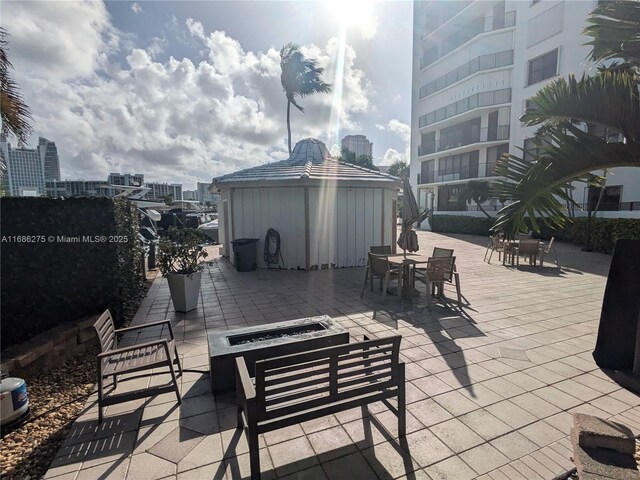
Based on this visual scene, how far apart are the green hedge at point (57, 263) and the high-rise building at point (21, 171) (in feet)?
6.09

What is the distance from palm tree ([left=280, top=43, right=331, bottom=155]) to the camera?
19000mm

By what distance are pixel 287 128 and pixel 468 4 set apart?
20400 millimetres

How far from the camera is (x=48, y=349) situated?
3.54 m

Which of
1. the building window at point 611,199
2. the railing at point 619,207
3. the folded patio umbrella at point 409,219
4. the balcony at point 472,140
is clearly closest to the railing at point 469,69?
the balcony at point 472,140

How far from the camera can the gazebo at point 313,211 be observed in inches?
Result: 362

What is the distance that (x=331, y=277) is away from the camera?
8422 millimetres

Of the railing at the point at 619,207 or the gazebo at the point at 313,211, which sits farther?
the railing at the point at 619,207

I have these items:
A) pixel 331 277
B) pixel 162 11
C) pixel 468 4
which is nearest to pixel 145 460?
pixel 331 277

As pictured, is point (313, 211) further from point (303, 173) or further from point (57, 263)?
point (57, 263)

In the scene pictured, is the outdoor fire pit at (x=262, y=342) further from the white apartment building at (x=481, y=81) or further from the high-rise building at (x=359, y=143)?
the high-rise building at (x=359, y=143)

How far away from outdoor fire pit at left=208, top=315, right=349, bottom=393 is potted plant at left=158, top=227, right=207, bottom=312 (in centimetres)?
237

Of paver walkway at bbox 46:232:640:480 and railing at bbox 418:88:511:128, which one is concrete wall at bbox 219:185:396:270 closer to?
paver walkway at bbox 46:232:640:480

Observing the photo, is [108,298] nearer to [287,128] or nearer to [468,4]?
[287,128]

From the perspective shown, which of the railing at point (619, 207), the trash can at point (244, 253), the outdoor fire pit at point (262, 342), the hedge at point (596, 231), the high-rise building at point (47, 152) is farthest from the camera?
the high-rise building at point (47, 152)
